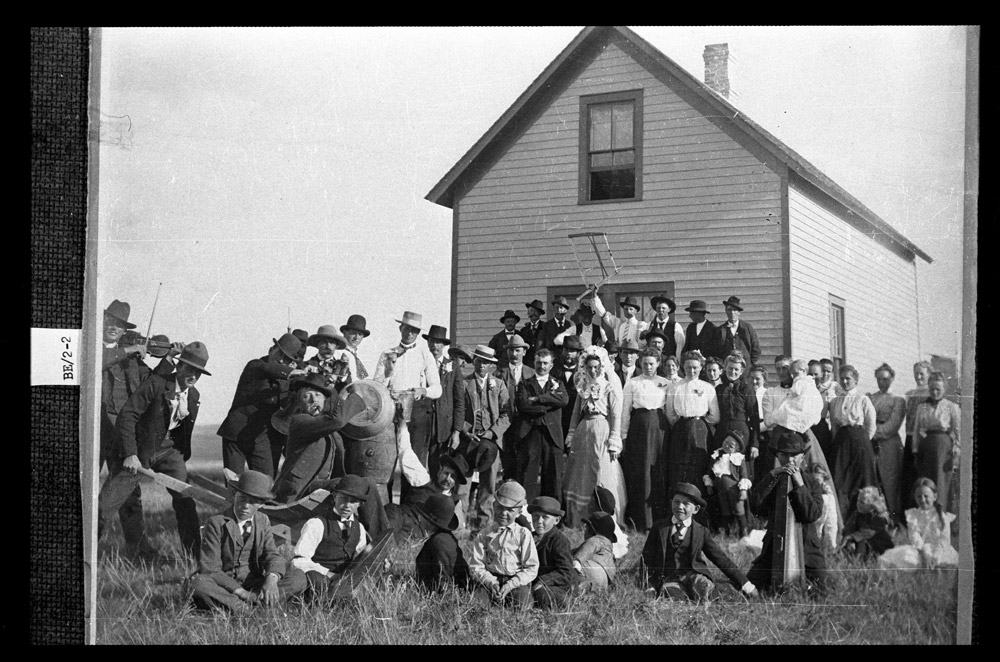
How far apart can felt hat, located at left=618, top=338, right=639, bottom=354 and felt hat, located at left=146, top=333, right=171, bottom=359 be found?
2507mm

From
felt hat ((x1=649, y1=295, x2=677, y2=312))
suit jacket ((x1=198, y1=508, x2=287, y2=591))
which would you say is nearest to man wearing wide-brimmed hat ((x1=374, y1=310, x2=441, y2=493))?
suit jacket ((x1=198, y1=508, x2=287, y2=591))

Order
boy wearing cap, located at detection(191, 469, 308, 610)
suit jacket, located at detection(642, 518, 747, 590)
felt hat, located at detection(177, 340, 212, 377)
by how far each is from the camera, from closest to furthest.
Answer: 1. suit jacket, located at detection(642, 518, 747, 590)
2. boy wearing cap, located at detection(191, 469, 308, 610)
3. felt hat, located at detection(177, 340, 212, 377)

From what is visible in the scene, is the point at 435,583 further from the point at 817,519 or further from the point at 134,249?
the point at 134,249

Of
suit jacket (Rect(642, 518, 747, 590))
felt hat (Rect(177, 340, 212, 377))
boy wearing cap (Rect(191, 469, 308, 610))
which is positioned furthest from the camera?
felt hat (Rect(177, 340, 212, 377))

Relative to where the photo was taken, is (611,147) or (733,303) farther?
(611,147)

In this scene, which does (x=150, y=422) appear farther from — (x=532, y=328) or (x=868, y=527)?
(x=868, y=527)

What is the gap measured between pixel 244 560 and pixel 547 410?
1.85 metres

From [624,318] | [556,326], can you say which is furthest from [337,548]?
[624,318]

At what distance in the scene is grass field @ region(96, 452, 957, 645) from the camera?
15.5 feet

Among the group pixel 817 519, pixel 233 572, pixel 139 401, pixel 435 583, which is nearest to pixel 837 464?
pixel 817 519

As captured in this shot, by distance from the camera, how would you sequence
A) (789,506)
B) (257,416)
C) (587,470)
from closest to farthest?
(789,506)
(587,470)
(257,416)

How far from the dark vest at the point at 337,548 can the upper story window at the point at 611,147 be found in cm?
224

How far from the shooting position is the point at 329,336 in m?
4.88

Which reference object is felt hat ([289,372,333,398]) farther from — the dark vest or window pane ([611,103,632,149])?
window pane ([611,103,632,149])
